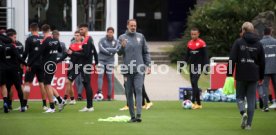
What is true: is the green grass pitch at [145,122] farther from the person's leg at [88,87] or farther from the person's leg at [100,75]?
the person's leg at [100,75]

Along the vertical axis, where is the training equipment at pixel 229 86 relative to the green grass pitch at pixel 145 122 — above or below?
above

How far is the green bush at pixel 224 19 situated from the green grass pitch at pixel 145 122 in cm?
1125

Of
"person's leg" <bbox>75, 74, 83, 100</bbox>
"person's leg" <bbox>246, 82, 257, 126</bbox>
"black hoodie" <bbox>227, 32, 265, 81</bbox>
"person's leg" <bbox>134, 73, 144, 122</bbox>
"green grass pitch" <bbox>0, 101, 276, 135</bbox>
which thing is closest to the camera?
"green grass pitch" <bbox>0, 101, 276, 135</bbox>

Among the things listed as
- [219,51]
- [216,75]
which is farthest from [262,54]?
[219,51]

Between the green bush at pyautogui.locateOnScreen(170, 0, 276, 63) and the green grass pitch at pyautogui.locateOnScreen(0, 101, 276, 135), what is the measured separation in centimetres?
1125

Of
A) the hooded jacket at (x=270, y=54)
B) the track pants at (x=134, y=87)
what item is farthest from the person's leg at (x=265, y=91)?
the track pants at (x=134, y=87)

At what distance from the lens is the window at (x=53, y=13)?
1195 inches

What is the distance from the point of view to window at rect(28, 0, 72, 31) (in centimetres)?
3034

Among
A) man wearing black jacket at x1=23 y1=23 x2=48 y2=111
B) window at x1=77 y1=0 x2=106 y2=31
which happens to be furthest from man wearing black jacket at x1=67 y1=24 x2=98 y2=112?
window at x1=77 y1=0 x2=106 y2=31

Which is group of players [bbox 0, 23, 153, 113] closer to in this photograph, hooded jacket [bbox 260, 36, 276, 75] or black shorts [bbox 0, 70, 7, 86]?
black shorts [bbox 0, 70, 7, 86]

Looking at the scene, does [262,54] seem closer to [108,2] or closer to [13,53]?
[13,53]

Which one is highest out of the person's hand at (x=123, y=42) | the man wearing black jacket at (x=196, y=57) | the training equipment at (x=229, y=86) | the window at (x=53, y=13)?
the window at (x=53, y=13)

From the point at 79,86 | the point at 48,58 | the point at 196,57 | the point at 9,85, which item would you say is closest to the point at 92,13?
the point at 79,86

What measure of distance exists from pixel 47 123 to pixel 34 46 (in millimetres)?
3019
